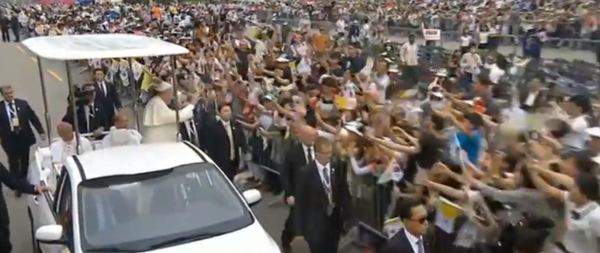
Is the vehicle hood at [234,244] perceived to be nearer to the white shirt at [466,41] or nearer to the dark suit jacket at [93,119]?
the dark suit jacket at [93,119]

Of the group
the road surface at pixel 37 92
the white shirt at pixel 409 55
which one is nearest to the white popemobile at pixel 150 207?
the road surface at pixel 37 92

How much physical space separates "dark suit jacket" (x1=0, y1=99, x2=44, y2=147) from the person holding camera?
0.50m

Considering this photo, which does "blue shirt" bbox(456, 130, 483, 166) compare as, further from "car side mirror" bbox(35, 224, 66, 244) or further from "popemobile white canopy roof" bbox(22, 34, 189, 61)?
"car side mirror" bbox(35, 224, 66, 244)

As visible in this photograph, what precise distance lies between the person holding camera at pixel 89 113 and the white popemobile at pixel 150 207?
4898mm

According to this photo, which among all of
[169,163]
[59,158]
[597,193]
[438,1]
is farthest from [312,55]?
[438,1]

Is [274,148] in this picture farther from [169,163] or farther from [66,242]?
[66,242]

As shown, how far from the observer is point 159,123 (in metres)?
9.18

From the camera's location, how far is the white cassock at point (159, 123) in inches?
359

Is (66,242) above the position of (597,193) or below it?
below

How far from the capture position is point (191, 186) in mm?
6242

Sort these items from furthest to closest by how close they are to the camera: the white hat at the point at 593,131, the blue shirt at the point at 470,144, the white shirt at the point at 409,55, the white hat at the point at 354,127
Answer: the white shirt at the point at 409,55
the white hat at the point at 354,127
the blue shirt at the point at 470,144
the white hat at the point at 593,131

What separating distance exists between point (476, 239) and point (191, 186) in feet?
8.18

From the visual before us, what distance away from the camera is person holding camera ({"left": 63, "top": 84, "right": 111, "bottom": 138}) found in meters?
11.8

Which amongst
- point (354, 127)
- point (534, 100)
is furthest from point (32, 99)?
point (534, 100)
